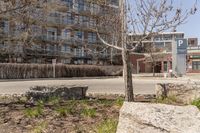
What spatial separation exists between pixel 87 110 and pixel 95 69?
5056 centimetres

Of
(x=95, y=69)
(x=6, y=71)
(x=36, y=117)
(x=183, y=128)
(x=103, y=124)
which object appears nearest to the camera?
(x=183, y=128)

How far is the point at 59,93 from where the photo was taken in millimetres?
12445

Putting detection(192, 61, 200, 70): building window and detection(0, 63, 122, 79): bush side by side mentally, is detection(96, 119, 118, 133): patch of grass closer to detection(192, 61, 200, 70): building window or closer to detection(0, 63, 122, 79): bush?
Answer: detection(0, 63, 122, 79): bush

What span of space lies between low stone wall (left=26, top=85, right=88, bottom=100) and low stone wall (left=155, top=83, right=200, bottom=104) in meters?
2.68

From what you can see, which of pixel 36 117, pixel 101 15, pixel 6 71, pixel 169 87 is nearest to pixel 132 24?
pixel 101 15

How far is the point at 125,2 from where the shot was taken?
35.7 feet

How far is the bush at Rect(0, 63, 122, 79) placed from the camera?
47.2 metres

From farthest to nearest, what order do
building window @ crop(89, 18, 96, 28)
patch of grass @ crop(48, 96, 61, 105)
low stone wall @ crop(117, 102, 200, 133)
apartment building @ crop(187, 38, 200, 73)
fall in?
1. apartment building @ crop(187, 38, 200, 73)
2. building window @ crop(89, 18, 96, 28)
3. patch of grass @ crop(48, 96, 61, 105)
4. low stone wall @ crop(117, 102, 200, 133)

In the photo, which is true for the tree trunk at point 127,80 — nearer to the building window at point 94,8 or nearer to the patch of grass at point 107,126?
the building window at point 94,8

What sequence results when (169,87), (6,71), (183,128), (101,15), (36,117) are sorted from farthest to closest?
(6,71) < (169,87) < (101,15) < (36,117) < (183,128)

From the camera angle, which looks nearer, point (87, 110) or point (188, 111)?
point (188, 111)

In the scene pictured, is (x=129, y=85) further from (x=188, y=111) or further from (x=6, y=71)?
(x=6, y=71)

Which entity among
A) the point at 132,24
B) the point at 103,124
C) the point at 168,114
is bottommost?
the point at 103,124

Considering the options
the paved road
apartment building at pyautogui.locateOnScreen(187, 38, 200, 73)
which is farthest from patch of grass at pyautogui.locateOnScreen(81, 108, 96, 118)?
apartment building at pyautogui.locateOnScreen(187, 38, 200, 73)
